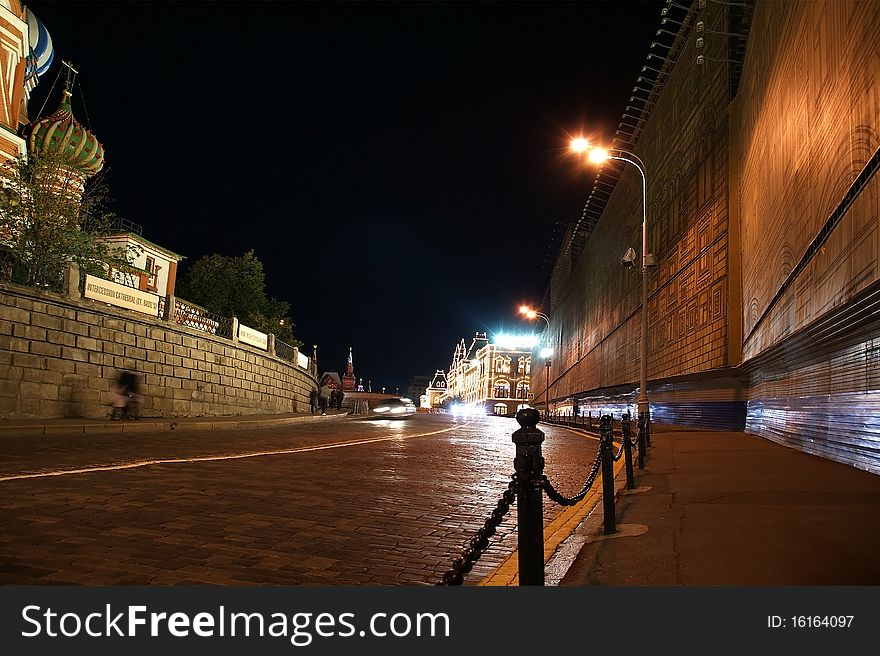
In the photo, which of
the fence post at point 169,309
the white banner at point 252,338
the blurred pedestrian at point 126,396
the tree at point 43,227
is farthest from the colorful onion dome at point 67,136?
the blurred pedestrian at point 126,396

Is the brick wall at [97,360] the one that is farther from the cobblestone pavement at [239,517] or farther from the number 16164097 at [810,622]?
the number 16164097 at [810,622]

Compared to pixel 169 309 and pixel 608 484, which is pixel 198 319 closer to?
pixel 169 309

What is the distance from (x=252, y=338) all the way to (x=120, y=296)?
10.6m

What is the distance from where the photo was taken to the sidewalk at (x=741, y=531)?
12.8 feet

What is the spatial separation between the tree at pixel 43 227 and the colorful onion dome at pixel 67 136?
45.9 ft

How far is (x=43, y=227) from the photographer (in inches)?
888

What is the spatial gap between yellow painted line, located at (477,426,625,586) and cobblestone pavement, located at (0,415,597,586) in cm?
13

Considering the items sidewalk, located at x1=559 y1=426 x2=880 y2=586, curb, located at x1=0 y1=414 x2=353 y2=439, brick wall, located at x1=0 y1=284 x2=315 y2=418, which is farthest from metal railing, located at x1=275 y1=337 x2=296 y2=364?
sidewalk, located at x1=559 y1=426 x2=880 y2=586

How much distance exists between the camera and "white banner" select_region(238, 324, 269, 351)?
102 ft

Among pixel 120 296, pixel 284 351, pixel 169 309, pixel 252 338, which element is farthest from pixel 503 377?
pixel 120 296

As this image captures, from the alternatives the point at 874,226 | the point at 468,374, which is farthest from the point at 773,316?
the point at 468,374

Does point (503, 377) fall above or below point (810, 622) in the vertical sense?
above

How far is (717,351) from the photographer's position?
64.6 feet

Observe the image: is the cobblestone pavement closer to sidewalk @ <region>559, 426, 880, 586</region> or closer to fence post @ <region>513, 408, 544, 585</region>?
sidewalk @ <region>559, 426, 880, 586</region>
